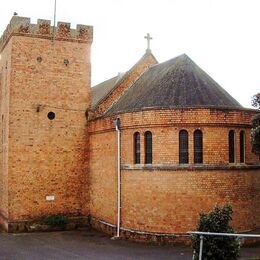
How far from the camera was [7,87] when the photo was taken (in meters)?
24.3

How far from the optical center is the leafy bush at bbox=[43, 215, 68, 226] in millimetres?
23305

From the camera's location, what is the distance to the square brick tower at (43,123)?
2330 centimetres

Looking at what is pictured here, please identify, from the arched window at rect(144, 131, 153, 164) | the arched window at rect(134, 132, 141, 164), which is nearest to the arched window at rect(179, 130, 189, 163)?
the arched window at rect(144, 131, 153, 164)

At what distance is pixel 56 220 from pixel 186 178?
864 cm

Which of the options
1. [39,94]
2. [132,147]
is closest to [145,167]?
[132,147]

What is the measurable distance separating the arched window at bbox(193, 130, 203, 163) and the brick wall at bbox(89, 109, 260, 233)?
0.71 feet

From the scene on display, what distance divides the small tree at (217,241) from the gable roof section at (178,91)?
6586mm

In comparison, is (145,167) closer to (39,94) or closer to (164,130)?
(164,130)

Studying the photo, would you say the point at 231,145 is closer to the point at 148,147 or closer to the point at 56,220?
the point at 148,147

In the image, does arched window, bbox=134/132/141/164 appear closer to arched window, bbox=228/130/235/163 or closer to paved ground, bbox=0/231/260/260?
paved ground, bbox=0/231/260/260

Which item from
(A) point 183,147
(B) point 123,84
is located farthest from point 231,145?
(B) point 123,84

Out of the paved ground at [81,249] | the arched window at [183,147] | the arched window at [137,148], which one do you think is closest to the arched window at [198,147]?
the arched window at [183,147]

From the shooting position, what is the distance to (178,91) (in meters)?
20.4

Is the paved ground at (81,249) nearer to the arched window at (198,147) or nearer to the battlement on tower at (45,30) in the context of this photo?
the arched window at (198,147)
